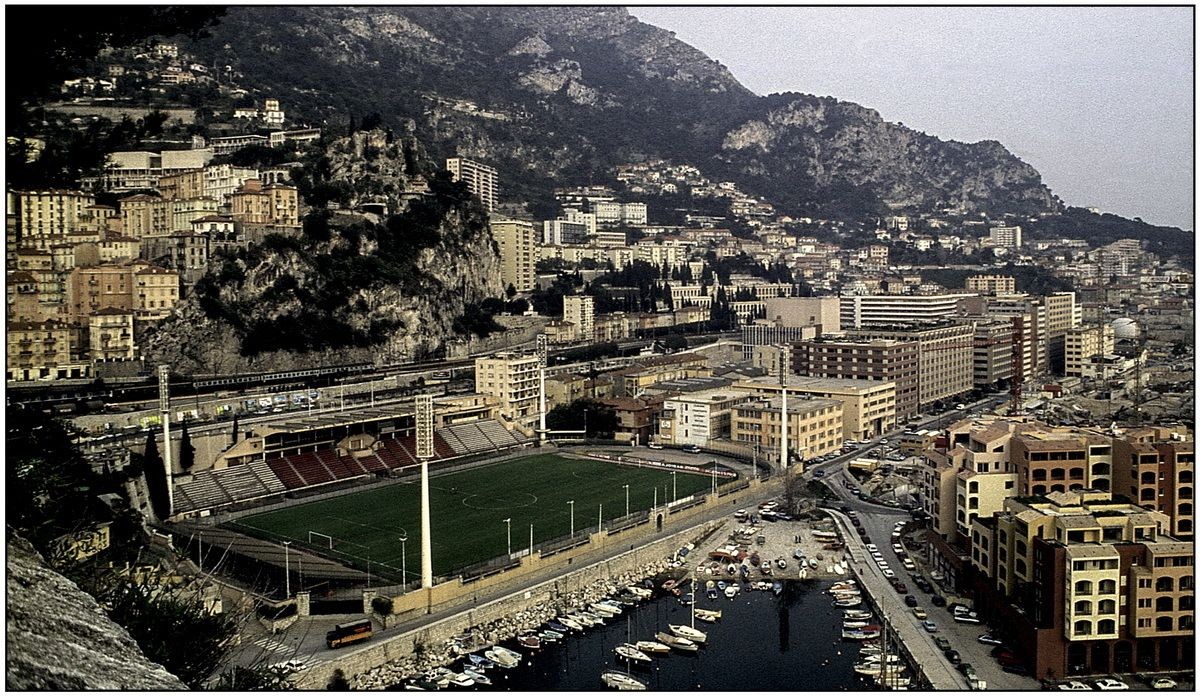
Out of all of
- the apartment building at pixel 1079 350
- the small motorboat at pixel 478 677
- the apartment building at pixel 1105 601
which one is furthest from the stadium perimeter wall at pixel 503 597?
the apartment building at pixel 1079 350

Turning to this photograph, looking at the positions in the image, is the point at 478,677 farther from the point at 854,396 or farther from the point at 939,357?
the point at 939,357

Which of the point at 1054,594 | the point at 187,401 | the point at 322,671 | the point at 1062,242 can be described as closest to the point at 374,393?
the point at 187,401

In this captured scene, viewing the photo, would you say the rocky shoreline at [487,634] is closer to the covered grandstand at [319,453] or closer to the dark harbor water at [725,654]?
the dark harbor water at [725,654]

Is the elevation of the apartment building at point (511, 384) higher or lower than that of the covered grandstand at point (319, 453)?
higher

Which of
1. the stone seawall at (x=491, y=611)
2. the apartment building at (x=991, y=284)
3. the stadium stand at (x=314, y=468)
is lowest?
the stone seawall at (x=491, y=611)

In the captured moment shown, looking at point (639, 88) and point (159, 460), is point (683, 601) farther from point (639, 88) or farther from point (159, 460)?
point (639, 88)

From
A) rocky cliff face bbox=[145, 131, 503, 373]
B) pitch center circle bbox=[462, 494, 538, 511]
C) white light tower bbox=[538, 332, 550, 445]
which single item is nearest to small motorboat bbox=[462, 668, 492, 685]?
pitch center circle bbox=[462, 494, 538, 511]
